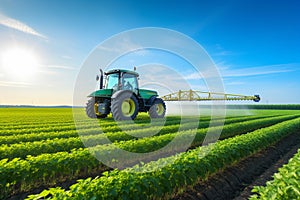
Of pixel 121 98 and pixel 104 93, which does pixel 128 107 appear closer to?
pixel 121 98

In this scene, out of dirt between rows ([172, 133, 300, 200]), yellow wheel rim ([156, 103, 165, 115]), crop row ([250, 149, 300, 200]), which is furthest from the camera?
yellow wheel rim ([156, 103, 165, 115])

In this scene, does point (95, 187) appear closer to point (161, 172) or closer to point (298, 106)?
point (161, 172)

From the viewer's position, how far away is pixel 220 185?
5.16m

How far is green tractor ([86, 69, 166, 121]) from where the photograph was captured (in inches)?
483

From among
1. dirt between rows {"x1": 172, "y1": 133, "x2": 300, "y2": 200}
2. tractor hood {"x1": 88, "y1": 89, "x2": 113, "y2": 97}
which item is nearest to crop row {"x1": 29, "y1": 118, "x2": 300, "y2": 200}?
dirt between rows {"x1": 172, "y1": 133, "x2": 300, "y2": 200}

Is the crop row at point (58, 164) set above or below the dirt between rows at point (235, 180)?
above

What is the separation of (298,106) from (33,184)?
65.5 m

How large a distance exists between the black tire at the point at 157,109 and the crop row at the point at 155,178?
8.84m

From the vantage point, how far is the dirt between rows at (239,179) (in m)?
4.70

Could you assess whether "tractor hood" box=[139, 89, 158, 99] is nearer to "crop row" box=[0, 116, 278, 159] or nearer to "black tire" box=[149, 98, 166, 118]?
"black tire" box=[149, 98, 166, 118]

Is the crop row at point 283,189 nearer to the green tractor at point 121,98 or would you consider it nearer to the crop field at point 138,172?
the crop field at point 138,172

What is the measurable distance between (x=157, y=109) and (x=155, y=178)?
12.1m

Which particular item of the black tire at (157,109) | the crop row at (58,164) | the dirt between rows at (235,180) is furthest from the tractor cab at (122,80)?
Result: the dirt between rows at (235,180)

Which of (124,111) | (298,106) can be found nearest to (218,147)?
(124,111)
